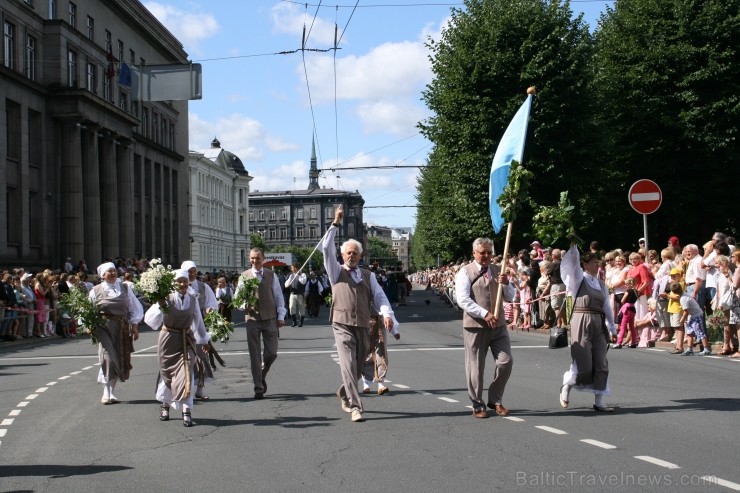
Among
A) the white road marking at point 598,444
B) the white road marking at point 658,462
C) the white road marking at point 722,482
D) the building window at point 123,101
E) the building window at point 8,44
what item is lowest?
the white road marking at point 722,482

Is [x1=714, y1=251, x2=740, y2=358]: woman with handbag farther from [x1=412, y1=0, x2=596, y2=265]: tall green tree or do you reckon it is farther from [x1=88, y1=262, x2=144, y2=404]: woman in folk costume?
[x1=412, y1=0, x2=596, y2=265]: tall green tree

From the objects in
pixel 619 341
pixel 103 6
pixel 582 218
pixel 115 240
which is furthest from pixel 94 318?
pixel 103 6

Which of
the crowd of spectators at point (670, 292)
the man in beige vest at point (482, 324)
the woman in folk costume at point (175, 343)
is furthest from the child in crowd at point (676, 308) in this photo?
the woman in folk costume at point (175, 343)

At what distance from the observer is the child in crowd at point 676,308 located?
18.1 m

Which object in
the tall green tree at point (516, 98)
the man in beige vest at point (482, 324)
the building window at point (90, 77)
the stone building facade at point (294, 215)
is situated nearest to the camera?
the man in beige vest at point (482, 324)

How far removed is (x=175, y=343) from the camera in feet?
36.2

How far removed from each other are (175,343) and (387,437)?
3.09 m

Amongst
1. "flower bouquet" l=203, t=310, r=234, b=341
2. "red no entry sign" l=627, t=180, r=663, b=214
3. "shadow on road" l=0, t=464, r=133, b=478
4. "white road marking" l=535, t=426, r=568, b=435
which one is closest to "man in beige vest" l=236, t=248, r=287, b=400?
"flower bouquet" l=203, t=310, r=234, b=341

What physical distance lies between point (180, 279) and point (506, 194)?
395 cm

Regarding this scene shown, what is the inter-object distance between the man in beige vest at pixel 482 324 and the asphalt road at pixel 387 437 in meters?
0.35

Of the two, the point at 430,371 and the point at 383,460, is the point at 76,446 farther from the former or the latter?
the point at 430,371

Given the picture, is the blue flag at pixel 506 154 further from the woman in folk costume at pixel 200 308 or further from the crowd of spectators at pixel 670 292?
the woman in folk costume at pixel 200 308

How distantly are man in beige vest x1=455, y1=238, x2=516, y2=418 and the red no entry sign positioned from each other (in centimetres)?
1088

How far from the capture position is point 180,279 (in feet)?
37.0
